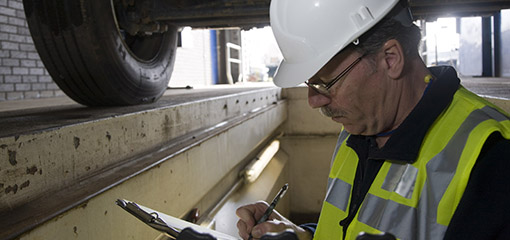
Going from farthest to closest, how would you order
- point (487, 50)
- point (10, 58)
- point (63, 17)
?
1. point (487, 50)
2. point (10, 58)
3. point (63, 17)

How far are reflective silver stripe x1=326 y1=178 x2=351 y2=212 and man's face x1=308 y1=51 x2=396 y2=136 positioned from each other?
0.73 feet

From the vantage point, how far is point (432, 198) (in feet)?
3.53

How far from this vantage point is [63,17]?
2.23 m

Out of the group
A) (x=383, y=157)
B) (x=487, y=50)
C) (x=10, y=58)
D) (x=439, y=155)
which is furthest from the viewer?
(x=487, y=50)

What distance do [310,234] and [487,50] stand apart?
8847mm

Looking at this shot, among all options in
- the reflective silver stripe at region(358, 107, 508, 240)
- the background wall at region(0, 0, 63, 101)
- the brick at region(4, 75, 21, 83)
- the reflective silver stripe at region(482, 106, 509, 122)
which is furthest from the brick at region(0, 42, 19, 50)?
the reflective silver stripe at region(482, 106, 509, 122)

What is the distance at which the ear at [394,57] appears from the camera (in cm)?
127

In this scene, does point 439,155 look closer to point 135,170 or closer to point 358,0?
point 358,0

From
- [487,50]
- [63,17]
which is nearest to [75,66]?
[63,17]

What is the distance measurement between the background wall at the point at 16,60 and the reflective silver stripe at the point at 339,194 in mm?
5441

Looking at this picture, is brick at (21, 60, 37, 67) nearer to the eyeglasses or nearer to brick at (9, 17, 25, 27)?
brick at (9, 17, 25, 27)

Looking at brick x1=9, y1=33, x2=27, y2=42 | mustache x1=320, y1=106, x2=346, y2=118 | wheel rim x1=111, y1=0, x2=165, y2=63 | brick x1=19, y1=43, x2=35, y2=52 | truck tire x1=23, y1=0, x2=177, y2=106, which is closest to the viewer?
mustache x1=320, y1=106, x2=346, y2=118

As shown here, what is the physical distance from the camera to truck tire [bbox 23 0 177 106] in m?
2.24

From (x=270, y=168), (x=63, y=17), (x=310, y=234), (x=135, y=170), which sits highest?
(x=63, y=17)
